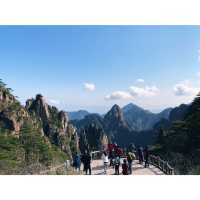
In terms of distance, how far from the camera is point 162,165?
20.7 metres

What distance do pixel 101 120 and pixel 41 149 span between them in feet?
422

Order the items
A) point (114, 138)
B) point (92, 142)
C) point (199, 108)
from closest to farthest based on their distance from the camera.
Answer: point (199, 108) < point (92, 142) < point (114, 138)

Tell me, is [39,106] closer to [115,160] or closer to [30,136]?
[30,136]

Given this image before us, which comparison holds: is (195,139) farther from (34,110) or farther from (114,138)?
(114,138)

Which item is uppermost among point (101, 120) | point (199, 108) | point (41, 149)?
point (101, 120)

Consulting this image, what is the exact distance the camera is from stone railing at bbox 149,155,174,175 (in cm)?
1860

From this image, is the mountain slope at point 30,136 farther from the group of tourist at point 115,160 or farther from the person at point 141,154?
the person at point 141,154

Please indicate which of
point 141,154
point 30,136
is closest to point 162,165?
point 141,154

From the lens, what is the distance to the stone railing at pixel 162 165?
61.0 ft

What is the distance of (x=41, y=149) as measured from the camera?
48.0m

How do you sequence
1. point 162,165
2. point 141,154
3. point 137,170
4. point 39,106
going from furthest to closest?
point 39,106, point 141,154, point 137,170, point 162,165
